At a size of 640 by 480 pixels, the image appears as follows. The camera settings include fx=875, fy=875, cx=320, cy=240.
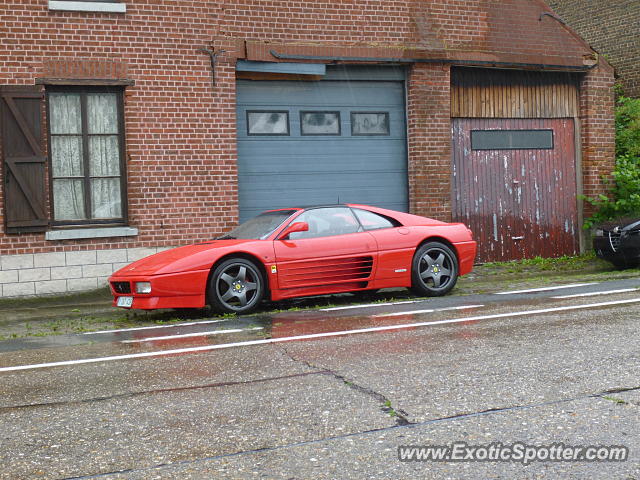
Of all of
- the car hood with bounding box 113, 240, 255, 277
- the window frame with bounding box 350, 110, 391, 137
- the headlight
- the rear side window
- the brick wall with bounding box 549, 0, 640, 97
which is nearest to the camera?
the headlight

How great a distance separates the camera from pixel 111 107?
43.5 ft

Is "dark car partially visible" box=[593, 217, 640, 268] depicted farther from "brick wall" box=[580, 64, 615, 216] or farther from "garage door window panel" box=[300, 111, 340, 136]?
"garage door window panel" box=[300, 111, 340, 136]

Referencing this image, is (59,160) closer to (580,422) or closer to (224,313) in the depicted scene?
(224,313)

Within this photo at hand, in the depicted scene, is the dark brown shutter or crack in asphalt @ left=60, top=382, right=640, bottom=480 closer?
crack in asphalt @ left=60, top=382, right=640, bottom=480

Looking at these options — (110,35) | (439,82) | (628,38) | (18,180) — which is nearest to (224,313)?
(18,180)

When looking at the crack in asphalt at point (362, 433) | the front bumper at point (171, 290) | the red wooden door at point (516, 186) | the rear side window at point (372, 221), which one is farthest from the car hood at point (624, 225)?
the crack in asphalt at point (362, 433)

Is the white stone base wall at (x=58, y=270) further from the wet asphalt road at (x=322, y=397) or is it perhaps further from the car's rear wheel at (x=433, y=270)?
the car's rear wheel at (x=433, y=270)

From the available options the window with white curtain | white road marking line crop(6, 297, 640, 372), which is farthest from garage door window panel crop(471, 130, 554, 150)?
white road marking line crop(6, 297, 640, 372)

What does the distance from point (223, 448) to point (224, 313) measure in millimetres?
5487

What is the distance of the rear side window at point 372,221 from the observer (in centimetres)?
1095

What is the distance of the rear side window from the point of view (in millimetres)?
10945

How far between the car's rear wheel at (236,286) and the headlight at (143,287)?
2.31 ft

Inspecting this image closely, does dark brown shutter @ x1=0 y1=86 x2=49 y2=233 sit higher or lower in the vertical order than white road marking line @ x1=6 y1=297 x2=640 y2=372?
higher

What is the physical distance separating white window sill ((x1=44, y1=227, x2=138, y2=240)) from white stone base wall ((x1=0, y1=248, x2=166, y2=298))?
231 mm
